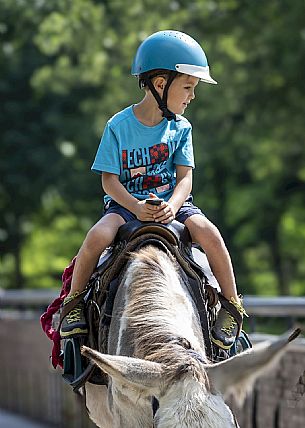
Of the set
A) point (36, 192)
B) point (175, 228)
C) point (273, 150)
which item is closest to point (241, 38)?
point (273, 150)

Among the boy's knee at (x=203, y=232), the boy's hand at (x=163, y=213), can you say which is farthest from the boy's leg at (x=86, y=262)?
the boy's knee at (x=203, y=232)

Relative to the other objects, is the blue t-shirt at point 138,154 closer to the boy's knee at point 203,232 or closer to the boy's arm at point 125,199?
the boy's arm at point 125,199

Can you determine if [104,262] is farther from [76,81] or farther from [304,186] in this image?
[304,186]

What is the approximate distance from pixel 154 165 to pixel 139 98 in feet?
60.1

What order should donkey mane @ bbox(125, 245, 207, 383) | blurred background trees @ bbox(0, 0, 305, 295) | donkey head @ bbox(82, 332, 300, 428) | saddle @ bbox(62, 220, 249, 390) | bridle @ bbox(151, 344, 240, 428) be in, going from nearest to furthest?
donkey head @ bbox(82, 332, 300, 428)
bridle @ bbox(151, 344, 240, 428)
donkey mane @ bbox(125, 245, 207, 383)
saddle @ bbox(62, 220, 249, 390)
blurred background trees @ bbox(0, 0, 305, 295)

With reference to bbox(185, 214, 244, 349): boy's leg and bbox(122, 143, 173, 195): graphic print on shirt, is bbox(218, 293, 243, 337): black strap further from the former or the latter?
bbox(122, 143, 173, 195): graphic print on shirt

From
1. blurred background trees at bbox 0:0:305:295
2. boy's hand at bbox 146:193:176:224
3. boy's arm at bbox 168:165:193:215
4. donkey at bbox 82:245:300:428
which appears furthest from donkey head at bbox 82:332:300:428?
blurred background trees at bbox 0:0:305:295

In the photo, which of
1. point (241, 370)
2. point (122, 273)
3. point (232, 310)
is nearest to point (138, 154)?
point (122, 273)

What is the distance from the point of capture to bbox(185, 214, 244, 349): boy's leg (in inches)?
263

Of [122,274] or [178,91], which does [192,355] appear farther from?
[178,91]

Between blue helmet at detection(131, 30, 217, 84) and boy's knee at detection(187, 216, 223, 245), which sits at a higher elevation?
blue helmet at detection(131, 30, 217, 84)

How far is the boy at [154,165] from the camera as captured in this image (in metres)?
6.71

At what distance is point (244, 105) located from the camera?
27.7 metres

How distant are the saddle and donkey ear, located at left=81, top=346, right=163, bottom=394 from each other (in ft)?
3.73
